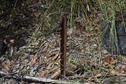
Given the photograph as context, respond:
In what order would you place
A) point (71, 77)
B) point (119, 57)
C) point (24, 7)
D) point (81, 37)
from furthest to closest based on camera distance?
point (24, 7), point (81, 37), point (119, 57), point (71, 77)

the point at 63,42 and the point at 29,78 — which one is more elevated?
the point at 63,42

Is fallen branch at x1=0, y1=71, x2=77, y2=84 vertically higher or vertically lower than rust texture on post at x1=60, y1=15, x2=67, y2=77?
lower

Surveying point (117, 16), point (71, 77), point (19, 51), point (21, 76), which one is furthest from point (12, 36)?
point (117, 16)

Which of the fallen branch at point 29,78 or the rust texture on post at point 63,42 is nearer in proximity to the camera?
the rust texture on post at point 63,42

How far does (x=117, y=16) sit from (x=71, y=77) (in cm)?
49

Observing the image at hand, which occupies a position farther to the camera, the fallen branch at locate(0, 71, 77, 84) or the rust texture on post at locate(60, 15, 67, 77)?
the fallen branch at locate(0, 71, 77, 84)

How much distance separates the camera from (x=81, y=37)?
1693mm

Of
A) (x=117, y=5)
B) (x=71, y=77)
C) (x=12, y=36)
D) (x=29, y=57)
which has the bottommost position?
(x=71, y=77)

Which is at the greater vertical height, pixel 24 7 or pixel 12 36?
pixel 24 7

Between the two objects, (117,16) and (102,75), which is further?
(117,16)

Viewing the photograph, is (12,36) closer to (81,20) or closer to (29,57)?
(29,57)

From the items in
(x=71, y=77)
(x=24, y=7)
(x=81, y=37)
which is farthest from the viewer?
(x=24, y=7)

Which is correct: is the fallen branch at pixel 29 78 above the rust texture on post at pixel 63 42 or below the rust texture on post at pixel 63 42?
below

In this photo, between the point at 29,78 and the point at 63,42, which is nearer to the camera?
the point at 63,42
